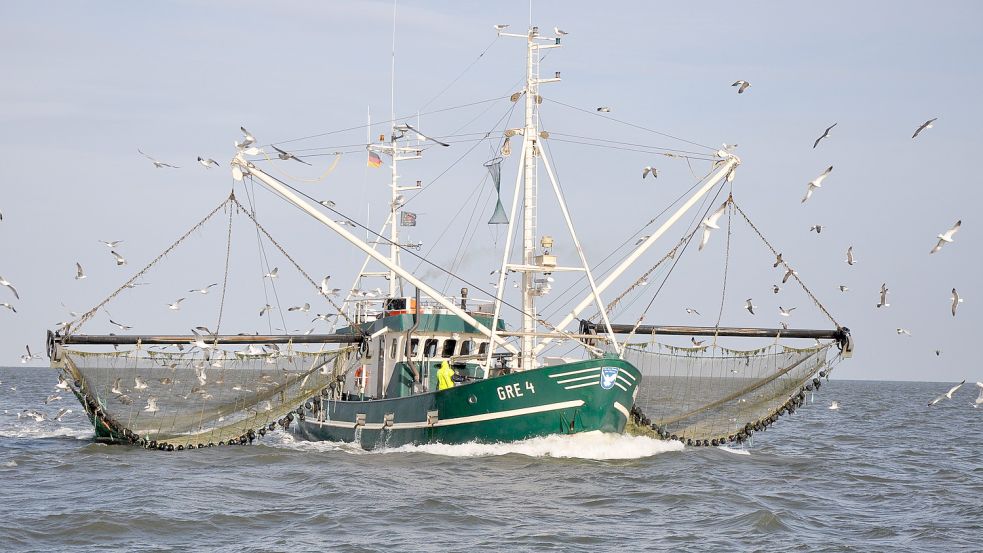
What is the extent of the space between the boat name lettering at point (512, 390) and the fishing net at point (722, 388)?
3560 mm

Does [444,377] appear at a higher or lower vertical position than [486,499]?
higher

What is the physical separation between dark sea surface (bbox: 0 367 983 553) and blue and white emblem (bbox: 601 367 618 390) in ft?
4.17

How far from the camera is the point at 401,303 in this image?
3291cm

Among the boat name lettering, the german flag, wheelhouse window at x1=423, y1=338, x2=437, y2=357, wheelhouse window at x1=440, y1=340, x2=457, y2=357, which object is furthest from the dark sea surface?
the german flag

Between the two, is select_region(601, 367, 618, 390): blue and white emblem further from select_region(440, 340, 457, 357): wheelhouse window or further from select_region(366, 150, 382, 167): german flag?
select_region(366, 150, 382, 167): german flag

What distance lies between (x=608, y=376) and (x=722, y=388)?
18.2 feet

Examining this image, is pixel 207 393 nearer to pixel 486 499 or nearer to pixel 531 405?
pixel 531 405

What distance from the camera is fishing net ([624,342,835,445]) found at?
29.5 metres

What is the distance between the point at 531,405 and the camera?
26516mm

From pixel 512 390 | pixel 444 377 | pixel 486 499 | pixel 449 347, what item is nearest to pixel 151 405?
pixel 444 377

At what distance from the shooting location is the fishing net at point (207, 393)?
1163 inches

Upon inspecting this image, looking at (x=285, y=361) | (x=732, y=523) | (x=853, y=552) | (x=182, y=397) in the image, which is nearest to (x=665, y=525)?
(x=732, y=523)

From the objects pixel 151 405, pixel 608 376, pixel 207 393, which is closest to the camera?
pixel 608 376

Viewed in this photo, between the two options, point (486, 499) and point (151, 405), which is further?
point (151, 405)
